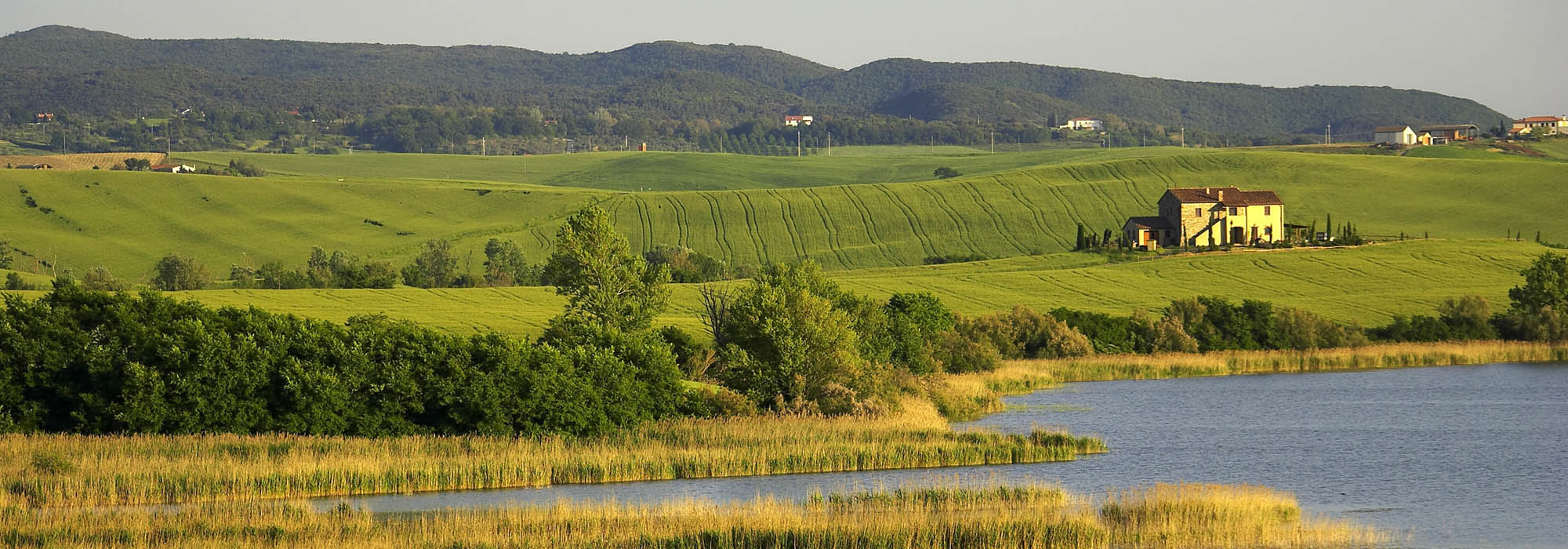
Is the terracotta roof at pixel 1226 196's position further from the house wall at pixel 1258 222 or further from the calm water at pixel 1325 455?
the calm water at pixel 1325 455

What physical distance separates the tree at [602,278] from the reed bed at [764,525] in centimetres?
3492

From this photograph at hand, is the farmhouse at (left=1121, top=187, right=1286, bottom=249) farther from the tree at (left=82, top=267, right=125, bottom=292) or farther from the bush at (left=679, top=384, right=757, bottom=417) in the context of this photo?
the bush at (left=679, top=384, right=757, bottom=417)

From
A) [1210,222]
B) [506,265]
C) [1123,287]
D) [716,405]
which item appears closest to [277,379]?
[716,405]

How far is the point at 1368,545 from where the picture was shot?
108 ft

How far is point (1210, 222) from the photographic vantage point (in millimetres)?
142250

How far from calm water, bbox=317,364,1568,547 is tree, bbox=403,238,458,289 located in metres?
65.6

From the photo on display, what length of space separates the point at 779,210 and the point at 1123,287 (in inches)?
2838

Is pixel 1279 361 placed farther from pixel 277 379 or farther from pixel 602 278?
pixel 277 379

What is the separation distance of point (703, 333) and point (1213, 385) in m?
27.7

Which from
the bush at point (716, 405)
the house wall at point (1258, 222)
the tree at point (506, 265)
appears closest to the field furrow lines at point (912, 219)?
the house wall at point (1258, 222)

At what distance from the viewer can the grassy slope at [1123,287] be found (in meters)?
101

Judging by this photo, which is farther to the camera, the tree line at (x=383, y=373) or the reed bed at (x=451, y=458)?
the tree line at (x=383, y=373)

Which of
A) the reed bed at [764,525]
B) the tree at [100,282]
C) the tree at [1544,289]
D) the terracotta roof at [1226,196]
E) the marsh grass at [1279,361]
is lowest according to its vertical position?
the marsh grass at [1279,361]

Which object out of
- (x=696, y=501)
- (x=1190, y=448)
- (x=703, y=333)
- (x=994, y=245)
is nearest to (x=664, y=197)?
(x=994, y=245)
